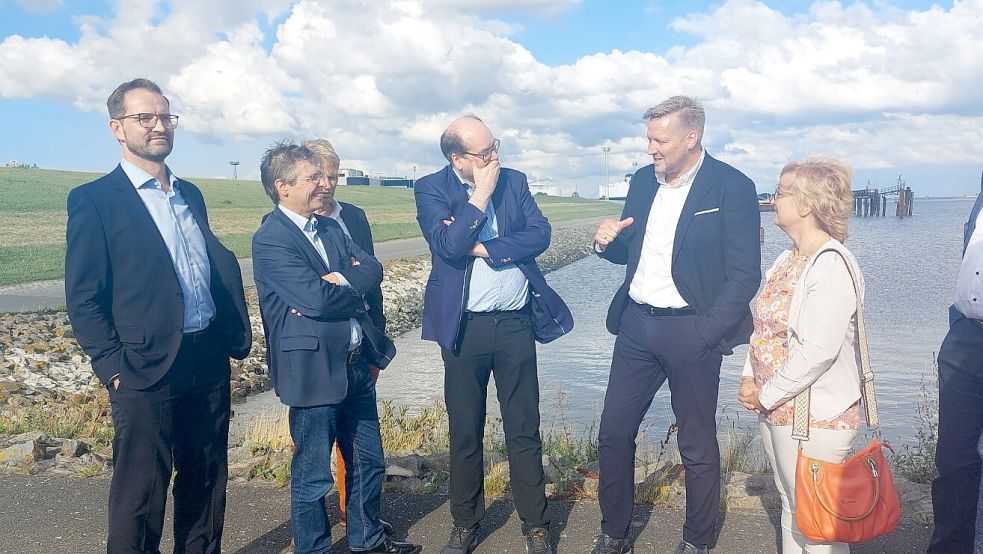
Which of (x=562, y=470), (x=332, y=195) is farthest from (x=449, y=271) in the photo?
(x=562, y=470)

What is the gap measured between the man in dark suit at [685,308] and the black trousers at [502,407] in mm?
371

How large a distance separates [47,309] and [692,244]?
13.3 metres

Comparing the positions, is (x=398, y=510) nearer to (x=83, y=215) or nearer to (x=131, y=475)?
(x=131, y=475)

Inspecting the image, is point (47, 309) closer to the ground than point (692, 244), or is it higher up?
closer to the ground

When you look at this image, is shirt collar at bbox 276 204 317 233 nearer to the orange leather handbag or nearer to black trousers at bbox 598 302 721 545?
black trousers at bbox 598 302 721 545

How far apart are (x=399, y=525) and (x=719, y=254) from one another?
90.8 inches

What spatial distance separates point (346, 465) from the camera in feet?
14.0

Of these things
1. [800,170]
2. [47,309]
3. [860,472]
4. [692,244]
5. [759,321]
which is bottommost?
[47,309]

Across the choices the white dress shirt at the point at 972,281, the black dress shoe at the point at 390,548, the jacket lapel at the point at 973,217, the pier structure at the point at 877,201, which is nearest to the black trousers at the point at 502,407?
the black dress shoe at the point at 390,548

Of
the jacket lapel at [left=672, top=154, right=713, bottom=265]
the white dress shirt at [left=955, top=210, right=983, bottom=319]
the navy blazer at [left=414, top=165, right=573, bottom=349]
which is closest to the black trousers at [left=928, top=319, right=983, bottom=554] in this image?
the white dress shirt at [left=955, top=210, right=983, bottom=319]

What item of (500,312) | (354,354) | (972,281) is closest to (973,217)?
(972,281)

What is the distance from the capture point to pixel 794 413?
11.2 ft

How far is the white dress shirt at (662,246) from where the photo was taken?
4059mm

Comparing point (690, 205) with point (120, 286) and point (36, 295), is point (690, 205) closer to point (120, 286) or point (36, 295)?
point (120, 286)
